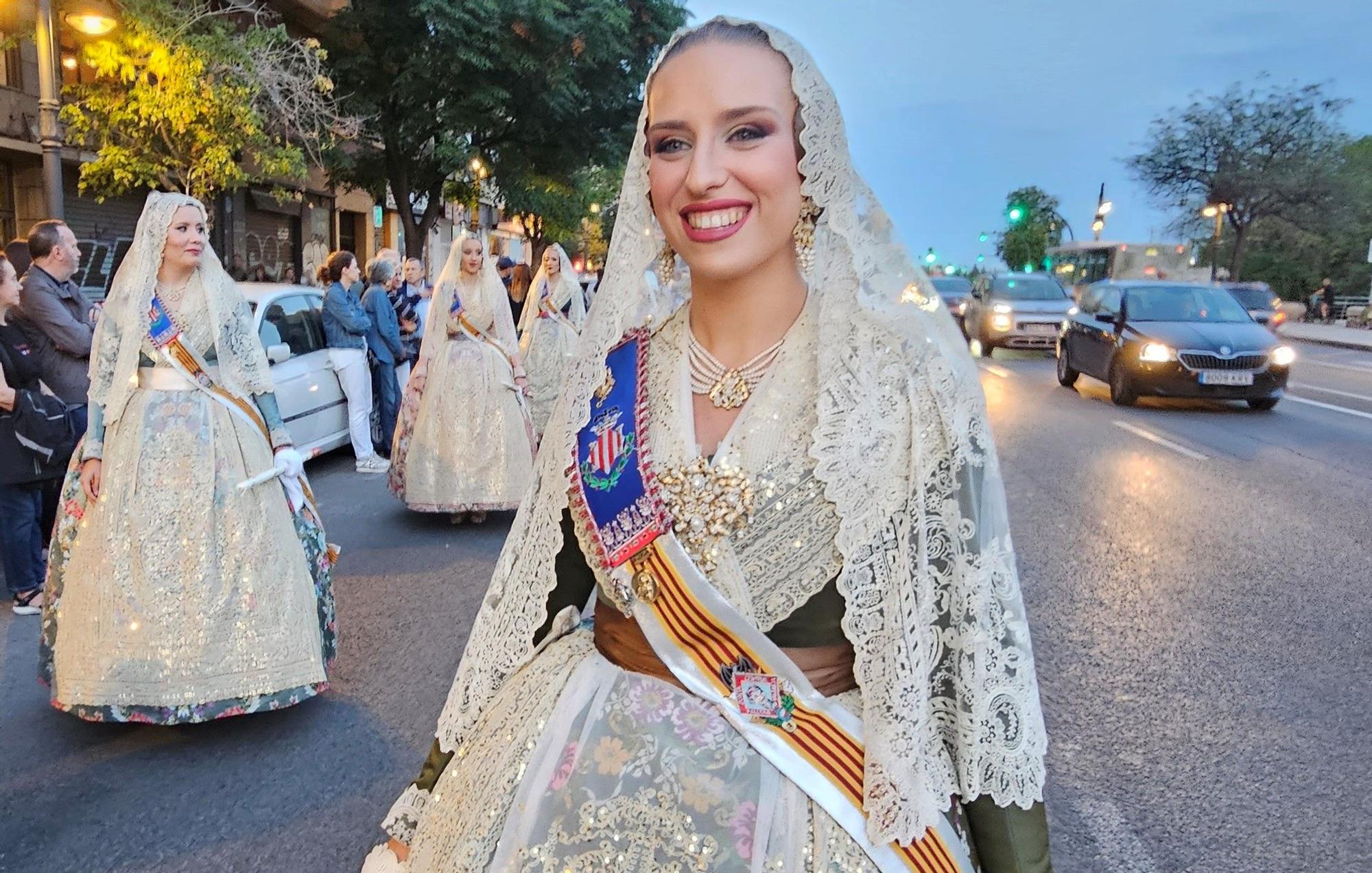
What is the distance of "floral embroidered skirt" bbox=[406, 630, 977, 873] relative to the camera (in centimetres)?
134

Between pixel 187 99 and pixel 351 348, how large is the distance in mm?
4979

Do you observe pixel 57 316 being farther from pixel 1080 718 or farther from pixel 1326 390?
pixel 1326 390

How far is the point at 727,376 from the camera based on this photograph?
1595 mm

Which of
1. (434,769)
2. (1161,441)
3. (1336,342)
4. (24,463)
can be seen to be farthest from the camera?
(1336,342)

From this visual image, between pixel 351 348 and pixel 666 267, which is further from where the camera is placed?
pixel 351 348

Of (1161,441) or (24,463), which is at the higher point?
(24,463)

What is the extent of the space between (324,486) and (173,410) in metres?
4.82

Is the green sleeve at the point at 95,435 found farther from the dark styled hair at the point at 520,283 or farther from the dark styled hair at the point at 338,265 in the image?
the dark styled hair at the point at 520,283

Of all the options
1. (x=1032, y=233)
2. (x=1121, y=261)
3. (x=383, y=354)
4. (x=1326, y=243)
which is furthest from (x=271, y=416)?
(x=1032, y=233)

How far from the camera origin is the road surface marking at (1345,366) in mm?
20375

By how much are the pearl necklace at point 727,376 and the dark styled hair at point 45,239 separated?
567 centimetres

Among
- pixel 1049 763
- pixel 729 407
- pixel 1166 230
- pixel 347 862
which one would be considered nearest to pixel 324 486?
pixel 347 862

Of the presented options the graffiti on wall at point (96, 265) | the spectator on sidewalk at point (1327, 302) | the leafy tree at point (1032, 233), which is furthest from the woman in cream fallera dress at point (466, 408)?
the leafy tree at point (1032, 233)

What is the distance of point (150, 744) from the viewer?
3953 mm
